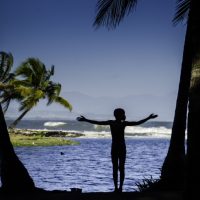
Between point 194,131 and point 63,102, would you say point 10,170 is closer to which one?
point 194,131

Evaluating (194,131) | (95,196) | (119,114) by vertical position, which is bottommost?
(95,196)

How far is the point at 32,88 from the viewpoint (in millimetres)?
35750

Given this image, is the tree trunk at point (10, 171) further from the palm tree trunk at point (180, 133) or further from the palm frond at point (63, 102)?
the palm frond at point (63, 102)

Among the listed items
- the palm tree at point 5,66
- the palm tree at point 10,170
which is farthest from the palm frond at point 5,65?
the palm tree at point 10,170

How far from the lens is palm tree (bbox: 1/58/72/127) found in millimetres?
33156

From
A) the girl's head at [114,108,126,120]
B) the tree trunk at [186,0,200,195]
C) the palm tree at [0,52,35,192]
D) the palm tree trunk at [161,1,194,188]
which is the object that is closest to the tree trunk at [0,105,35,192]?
the palm tree at [0,52,35,192]

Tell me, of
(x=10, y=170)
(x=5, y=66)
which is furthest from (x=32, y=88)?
(x=10, y=170)

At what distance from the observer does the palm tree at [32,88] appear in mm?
33156

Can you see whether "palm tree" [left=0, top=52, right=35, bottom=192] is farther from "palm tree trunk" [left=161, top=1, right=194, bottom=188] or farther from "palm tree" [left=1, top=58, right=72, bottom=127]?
"palm tree" [left=1, top=58, right=72, bottom=127]

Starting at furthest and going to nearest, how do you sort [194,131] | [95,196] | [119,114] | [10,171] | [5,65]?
1. [5,65]
2. [10,171]
3. [95,196]
4. [119,114]
5. [194,131]

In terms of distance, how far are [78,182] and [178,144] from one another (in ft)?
24.3

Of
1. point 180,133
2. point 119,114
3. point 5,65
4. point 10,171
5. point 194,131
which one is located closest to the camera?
point 194,131

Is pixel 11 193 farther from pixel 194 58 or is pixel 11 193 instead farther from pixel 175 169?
pixel 194 58

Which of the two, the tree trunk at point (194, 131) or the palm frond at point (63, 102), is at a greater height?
the palm frond at point (63, 102)
